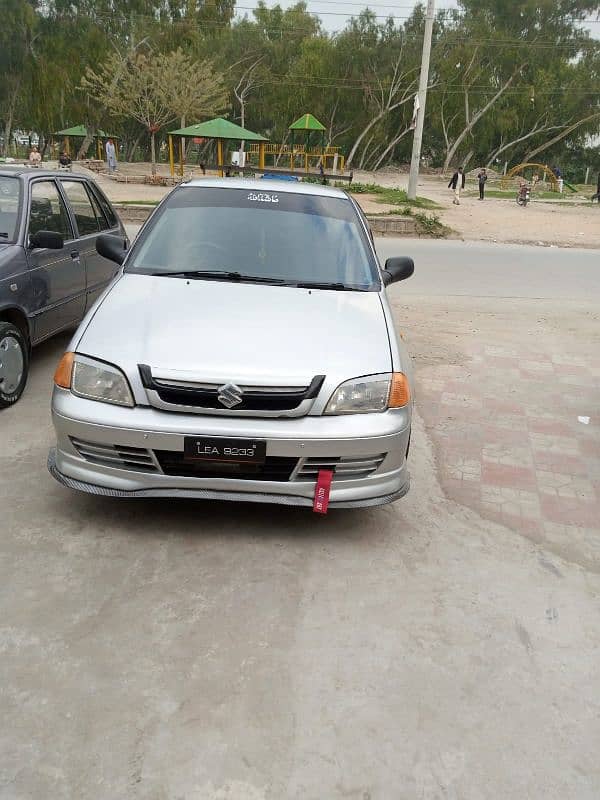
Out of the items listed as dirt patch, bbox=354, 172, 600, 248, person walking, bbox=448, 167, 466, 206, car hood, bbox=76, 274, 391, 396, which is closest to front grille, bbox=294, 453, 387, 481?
car hood, bbox=76, 274, 391, 396

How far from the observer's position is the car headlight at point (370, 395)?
3.37 metres

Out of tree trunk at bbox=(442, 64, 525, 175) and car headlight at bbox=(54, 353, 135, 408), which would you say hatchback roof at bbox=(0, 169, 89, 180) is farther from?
tree trunk at bbox=(442, 64, 525, 175)

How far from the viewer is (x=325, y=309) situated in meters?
3.90

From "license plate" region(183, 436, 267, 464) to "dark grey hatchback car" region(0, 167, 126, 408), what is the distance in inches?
94.8

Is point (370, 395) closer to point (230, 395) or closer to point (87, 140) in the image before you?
point (230, 395)

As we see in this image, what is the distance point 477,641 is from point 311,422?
119cm

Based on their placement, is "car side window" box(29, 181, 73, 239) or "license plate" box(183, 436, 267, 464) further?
"car side window" box(29, 181, 73, 239)

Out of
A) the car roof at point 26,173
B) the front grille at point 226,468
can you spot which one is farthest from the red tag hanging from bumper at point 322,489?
the car roof at point 26,173

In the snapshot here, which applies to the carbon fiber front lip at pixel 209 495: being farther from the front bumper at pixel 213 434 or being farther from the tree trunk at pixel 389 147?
the tree trunk at pixel 389 147

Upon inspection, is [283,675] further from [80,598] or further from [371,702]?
[80,598]

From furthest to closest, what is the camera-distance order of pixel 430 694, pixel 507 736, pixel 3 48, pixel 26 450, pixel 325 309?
pixel 3 48, pixel 26 450, pixel 325 309, pixel 430 694, pixel 507 736

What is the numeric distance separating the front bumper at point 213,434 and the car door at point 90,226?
3.25 m

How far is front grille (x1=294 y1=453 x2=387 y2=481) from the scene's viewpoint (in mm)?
3357

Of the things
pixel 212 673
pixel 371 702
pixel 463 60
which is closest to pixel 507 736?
pixel 371 702
